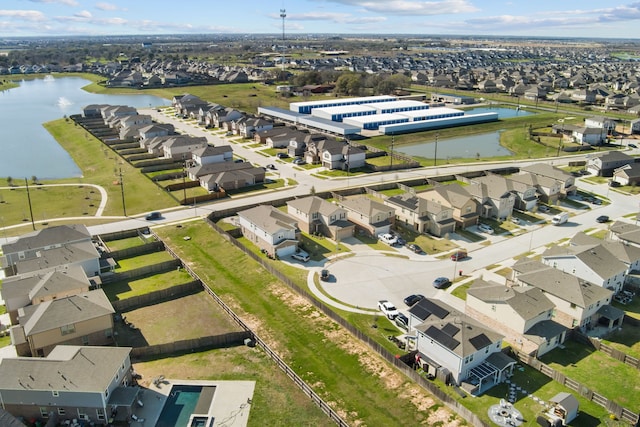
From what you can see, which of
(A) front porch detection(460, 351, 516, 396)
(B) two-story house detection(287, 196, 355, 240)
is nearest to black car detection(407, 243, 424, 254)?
(B) two-story house detection(287, 196, 355, 240)

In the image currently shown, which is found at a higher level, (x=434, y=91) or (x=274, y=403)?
(x=434, y=91)

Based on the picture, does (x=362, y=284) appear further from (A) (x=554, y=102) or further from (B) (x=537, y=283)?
(A) (x=554, y=102)

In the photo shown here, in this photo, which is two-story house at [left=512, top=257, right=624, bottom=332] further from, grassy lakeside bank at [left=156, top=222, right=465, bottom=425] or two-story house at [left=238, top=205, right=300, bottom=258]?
two-story house at [left=238, top=205, right=300, bottom=258]

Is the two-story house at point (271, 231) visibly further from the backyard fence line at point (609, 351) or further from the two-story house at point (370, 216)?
the backyard fence line at point (609, 351)

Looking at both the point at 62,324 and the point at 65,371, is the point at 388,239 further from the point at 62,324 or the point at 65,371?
the point at 65,371

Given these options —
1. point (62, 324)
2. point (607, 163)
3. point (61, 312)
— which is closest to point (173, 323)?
point (62, 324)

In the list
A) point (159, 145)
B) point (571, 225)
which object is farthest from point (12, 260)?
point (571, 225)

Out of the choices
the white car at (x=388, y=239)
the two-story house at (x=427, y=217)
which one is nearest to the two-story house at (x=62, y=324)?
the white car at (x=388, y=239)
